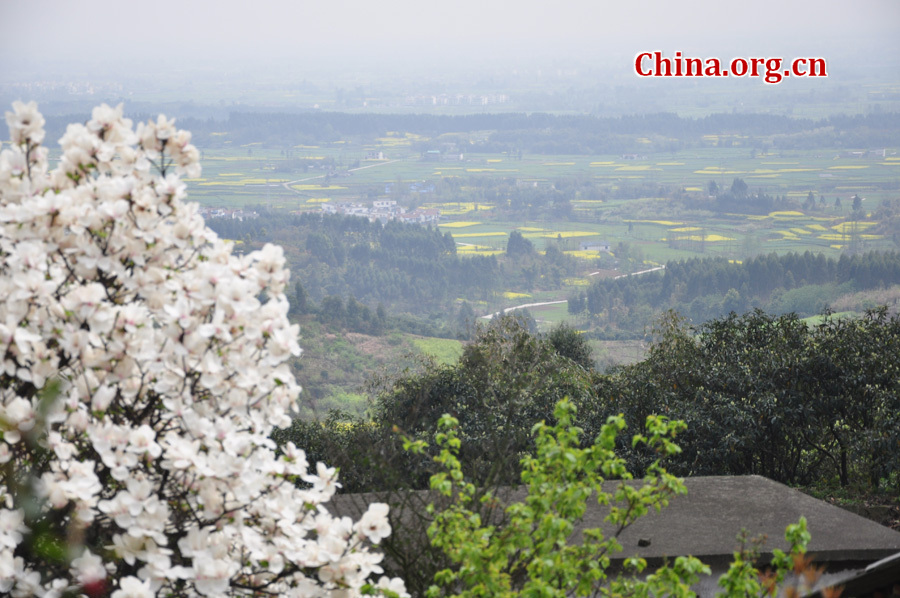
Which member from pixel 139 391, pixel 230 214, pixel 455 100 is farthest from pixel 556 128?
pixel 139 391

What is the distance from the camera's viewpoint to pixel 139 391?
2.21 metres

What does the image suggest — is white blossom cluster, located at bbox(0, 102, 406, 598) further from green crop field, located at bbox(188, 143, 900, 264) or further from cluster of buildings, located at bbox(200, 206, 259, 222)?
green crop field, located at bbox(188, 143, 900, 264)

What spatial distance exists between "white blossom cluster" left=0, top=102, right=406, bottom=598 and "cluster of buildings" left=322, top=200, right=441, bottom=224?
80.7 metres

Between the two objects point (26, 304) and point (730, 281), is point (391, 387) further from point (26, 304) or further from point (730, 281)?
point (730, 281)

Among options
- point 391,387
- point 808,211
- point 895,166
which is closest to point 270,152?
point 808,211

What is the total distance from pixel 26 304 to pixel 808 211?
9357 cm

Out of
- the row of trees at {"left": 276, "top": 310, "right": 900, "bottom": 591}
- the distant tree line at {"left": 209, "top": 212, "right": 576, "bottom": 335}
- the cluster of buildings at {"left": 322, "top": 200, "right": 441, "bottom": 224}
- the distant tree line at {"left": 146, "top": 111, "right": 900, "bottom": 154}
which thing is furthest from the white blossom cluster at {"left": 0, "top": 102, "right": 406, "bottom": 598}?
the distant tree line at {"left": 146, "top": 111, "right": 900, "bottom": 154}

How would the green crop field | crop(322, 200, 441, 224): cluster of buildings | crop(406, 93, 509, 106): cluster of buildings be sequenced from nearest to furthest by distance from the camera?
→ 1. the green crop field
2. crop(322, 200, 441, 224): cluster of buildings
3. crop(406, 93, 509, 106): cluster of buildings

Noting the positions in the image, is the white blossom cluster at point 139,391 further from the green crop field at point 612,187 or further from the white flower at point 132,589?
the green crop field at point 612,187

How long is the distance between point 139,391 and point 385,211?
91.8m

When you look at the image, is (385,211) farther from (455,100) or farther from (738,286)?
(455,100)

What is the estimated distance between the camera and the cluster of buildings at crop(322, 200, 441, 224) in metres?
86.8

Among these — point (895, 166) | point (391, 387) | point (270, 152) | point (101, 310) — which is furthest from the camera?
point (270, 152)

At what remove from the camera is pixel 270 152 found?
376 ft
